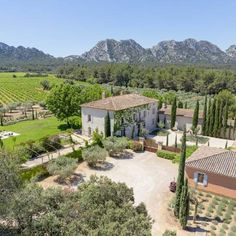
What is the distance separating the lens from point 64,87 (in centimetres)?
4841

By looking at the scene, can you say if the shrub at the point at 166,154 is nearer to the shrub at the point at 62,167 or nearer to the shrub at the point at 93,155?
→ the shrub at the point at 93,155

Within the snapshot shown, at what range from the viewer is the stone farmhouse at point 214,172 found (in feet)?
81.8

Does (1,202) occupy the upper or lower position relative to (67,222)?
upper

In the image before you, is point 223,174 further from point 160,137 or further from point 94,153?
point 160,137

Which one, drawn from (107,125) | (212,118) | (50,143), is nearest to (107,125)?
(107,125)

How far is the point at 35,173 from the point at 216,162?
Result: 56.7 ft

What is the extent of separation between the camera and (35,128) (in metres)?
50.7

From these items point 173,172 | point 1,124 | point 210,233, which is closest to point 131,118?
point 173,172

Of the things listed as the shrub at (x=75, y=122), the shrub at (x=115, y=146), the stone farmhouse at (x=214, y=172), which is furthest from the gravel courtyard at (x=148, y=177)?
the shrub at (x=75, y=122)

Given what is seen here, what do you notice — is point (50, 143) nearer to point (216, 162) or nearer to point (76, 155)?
point (76, 155)

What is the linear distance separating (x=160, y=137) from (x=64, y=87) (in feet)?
61.1

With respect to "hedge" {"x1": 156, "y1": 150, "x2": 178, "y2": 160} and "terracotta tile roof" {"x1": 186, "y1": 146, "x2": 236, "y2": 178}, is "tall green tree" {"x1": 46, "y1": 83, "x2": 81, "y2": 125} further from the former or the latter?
"terracotta tile roof" {"x1": 186, "y1": 146, "x2": 236, "y2": 178}

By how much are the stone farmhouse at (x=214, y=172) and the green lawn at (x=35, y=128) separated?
25.7m

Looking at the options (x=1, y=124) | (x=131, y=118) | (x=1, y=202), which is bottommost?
(x=1, y=124)
